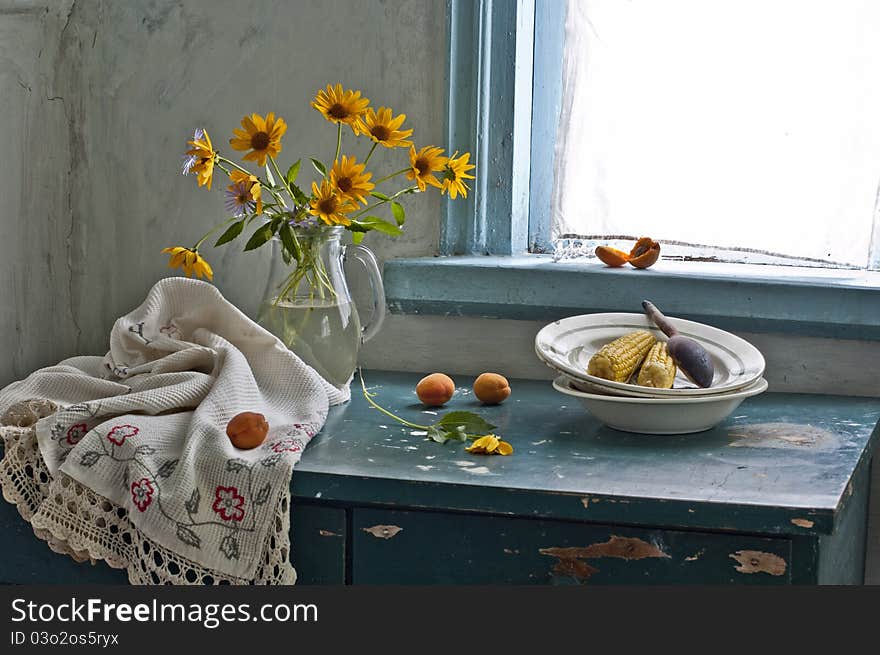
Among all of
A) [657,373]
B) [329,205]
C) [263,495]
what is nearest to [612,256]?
[657,373]

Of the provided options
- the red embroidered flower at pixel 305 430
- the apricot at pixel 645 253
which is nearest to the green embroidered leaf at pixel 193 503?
the red embroidered flower at pixel 305 430

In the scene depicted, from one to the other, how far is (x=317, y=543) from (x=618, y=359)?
39 centimetres

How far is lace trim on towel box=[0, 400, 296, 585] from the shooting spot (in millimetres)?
1000

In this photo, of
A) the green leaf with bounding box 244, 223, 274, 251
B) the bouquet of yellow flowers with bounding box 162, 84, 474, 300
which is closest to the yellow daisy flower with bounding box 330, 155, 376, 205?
the bouquet of yellow flowers with bounding box 162, 84, 474, 300

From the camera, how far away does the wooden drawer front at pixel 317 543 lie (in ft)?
3.39

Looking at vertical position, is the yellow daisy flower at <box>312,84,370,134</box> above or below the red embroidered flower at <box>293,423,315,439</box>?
above

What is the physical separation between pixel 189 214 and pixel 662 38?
721mm

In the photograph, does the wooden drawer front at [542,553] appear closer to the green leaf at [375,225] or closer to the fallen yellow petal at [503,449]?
the fallen yellow petal at [503,449]

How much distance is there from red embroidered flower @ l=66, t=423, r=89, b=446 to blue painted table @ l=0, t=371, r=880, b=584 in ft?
0.35

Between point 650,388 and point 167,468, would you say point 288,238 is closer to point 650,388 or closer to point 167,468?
point 167,468

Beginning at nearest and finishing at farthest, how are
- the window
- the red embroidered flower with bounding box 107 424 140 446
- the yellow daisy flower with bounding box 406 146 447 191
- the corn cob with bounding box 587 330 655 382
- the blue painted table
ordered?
the blue painted table, the red embroidered flower with bounding box 107 424 140 446, the corn cob with bounding box 587 330 655 382, the yellow daisy flower with bounding box 406 146 447 191, the window

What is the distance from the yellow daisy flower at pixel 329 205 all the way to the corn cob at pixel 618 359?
1.09 ft

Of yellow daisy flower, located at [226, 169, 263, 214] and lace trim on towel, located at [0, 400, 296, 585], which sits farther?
yellow daisy flower, located at [226, 169, 263, 214]

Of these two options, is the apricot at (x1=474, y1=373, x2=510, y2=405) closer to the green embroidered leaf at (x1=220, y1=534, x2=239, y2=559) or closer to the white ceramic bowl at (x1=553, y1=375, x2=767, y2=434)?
the white ceramic bowl at (x1=553, y1=375, x2=767, y2=434)
